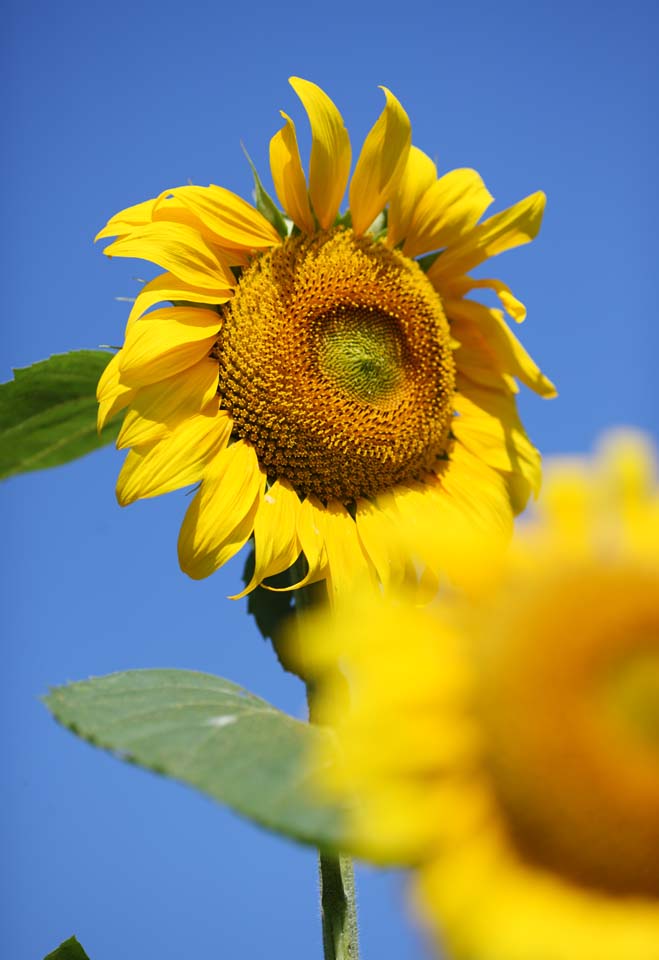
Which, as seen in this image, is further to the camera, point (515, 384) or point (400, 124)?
point (515, 384)

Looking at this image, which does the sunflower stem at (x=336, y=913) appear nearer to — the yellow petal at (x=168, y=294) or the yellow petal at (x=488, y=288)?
the yellow petal at (x=168, y=294)

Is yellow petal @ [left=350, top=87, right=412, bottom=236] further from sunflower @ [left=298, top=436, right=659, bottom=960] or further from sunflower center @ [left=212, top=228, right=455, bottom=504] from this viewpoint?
sunflower @ [left=298, top=436, right=659, bottom=960]

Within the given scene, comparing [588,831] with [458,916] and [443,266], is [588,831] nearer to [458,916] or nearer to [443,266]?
[458,916]

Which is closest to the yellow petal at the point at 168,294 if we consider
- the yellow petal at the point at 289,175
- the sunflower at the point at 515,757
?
the yellow petal at the point at 289,175

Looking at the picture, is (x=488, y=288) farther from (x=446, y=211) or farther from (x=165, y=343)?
(x=165, y=343)

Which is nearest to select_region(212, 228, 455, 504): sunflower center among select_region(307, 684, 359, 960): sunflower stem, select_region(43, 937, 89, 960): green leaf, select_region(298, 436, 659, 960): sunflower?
select_region(307, 684, 359, 960): sunflower stem

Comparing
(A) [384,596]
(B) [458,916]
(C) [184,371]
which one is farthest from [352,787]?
(C) [184,371]
